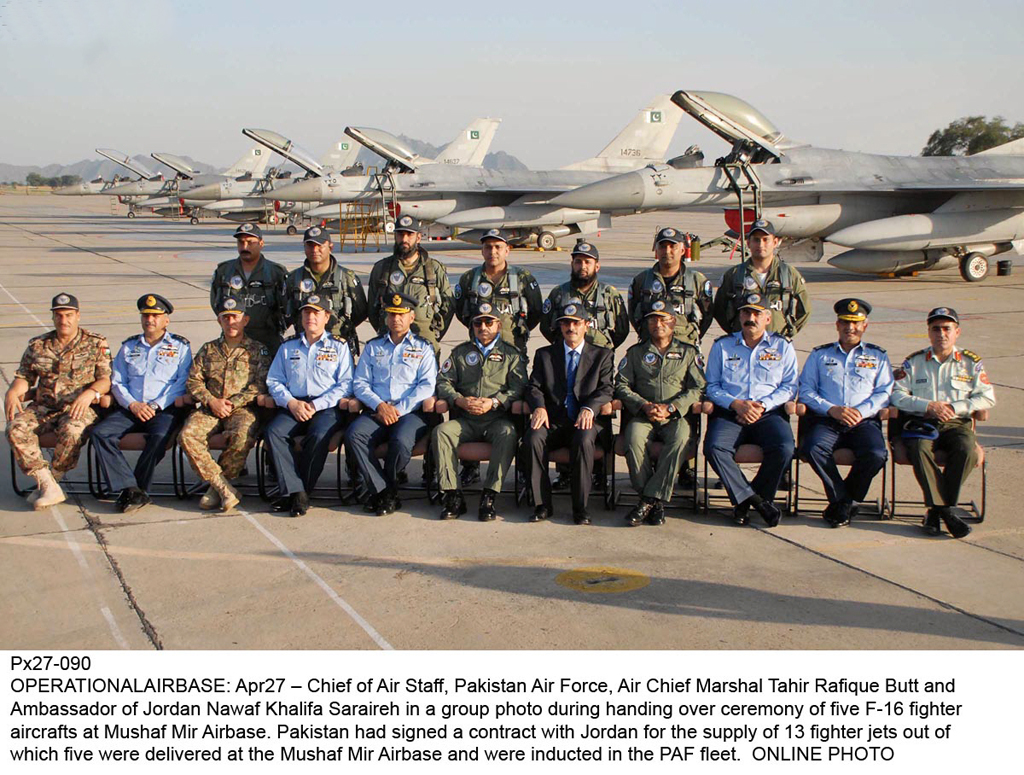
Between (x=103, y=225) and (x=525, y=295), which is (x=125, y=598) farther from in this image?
(x=103, y=225)

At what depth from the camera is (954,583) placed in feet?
15.5

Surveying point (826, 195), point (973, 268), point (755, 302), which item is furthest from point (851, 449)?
point (973, 268)

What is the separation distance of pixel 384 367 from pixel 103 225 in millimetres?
47052

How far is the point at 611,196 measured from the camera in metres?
19.3

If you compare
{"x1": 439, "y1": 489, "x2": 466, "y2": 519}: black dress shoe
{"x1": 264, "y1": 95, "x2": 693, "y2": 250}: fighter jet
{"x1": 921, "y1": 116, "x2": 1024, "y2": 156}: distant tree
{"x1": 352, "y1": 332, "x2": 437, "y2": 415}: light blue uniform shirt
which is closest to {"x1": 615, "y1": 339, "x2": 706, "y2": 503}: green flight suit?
{"x1": 439, "y1": 489, "x2": 466, "y2": 519}: black dress shoe

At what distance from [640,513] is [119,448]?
3236mm

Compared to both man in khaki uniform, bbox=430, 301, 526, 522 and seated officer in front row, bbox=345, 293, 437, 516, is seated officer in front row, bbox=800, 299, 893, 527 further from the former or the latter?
seated officer in front row, bbox=345, 293, 437, 516

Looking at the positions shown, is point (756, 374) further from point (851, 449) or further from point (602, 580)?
point (602, 580)

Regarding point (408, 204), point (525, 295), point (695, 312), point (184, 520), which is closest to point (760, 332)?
point (695, 312)

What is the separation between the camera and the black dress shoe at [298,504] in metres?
5.80

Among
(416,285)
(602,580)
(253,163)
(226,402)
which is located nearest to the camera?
(602,580)

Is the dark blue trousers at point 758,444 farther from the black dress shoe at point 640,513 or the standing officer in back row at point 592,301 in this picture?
the standing officer in back row at point 592,301

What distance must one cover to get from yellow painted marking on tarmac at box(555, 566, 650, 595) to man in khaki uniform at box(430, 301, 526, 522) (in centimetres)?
101

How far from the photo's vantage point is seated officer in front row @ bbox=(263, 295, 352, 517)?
5902 mm
